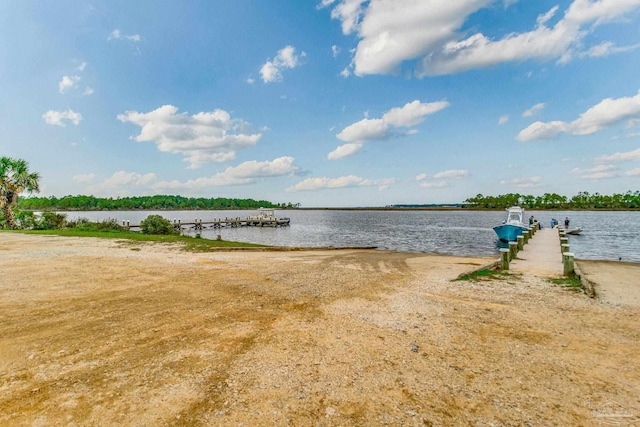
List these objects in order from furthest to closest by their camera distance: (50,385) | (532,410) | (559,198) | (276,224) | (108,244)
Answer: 1. (559,198)
2. (276,224)
3. (108,244)
4. (50,385)
5. (532,410)

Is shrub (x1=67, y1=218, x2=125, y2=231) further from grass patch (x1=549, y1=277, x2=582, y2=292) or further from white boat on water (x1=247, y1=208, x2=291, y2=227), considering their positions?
white boat on water (x1=247, y1=208, x2=291, y2=227)

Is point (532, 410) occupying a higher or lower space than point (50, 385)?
lower

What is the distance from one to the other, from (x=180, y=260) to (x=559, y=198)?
180 metres

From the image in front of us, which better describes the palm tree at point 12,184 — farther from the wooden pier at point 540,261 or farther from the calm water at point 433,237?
the wooden pier at point 540,261

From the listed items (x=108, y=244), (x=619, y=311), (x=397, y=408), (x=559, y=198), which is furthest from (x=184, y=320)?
(x=559, y=198)

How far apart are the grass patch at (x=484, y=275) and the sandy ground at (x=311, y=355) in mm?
1343

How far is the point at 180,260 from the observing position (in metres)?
15.4

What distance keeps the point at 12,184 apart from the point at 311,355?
42014mm

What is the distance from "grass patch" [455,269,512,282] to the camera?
38.3 ft

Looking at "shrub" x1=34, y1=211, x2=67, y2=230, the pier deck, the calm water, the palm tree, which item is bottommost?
the calm water

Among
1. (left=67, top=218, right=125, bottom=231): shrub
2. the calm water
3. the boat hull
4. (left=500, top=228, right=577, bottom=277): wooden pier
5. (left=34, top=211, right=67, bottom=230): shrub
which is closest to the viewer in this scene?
(left=500, top=228, right=577, bottom=277): wooden pier

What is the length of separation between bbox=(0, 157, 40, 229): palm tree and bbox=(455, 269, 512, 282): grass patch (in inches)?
1633

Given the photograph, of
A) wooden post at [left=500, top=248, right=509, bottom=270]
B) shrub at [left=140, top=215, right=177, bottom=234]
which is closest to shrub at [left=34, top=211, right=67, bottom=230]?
shrub at [left=140, top=215, right=177, bottom=234]

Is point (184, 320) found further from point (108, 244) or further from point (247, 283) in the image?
point (108, 244)
